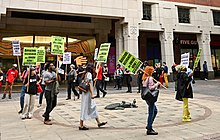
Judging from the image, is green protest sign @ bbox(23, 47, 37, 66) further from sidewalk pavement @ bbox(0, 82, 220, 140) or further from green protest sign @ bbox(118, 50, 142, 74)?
green protest sign @ bbox(118, 50, 142, 74)

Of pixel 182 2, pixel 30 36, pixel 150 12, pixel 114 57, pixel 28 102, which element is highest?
pixel 182 2

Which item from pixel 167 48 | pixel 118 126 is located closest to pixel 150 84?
pixel 118 126

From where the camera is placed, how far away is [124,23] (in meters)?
17.7

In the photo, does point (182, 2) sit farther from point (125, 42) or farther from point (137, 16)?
point (125, 42)

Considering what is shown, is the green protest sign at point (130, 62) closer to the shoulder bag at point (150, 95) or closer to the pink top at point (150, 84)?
the pink top at point (150, 84)

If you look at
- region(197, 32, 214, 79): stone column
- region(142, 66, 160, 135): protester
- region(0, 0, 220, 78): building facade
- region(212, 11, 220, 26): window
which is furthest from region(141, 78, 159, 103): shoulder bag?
region(212, 11, 220, 26): window

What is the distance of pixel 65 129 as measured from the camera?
18.4ft

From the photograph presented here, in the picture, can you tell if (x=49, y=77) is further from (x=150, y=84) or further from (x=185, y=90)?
(x=185, y=90)

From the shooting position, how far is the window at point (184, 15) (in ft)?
70.9

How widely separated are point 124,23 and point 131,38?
4.81ft

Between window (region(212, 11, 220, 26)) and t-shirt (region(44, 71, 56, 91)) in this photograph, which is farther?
window (region(212, 11, 220, 26))

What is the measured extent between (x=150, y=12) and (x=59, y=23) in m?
8.89

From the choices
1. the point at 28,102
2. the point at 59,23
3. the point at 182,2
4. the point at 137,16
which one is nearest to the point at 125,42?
the point at 137,16

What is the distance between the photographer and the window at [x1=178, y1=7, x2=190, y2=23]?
21.6 meters
